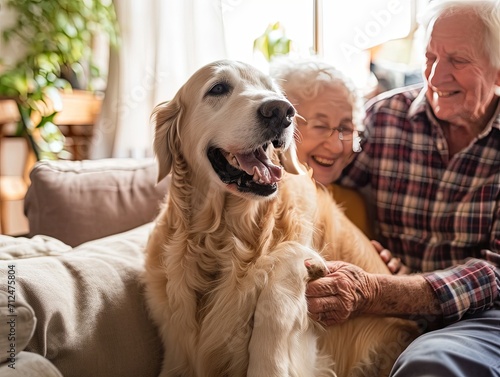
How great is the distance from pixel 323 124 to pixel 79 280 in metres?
0.73

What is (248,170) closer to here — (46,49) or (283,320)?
(283,320)

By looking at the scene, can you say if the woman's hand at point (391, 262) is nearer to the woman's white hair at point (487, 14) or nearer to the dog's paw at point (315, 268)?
the dog's paw at point (315, 268)

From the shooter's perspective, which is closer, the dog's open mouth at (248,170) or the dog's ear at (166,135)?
the dog's open mouth at (248,170)

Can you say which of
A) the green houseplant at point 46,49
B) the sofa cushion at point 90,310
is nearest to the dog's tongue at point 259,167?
the sofa cushion at point 90,310

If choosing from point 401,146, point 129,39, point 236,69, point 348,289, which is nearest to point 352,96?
point 401,146

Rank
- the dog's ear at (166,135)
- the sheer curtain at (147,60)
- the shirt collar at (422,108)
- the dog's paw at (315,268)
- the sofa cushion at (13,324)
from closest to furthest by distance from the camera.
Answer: the sofa cushion at (13,324) < the dog's paw at (315,268) < the dog's ear at (166,135) < the shirt collar at (422,108) < the sheer curtain at (147,60)

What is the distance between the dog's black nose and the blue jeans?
550 millimetres

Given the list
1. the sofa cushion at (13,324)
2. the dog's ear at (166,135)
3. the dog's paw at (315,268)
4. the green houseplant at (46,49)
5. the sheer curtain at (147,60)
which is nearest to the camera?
the sofa cushion at (13,324)

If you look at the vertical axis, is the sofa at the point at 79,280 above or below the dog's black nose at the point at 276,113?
below

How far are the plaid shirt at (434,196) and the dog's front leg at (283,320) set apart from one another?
0.36 metres

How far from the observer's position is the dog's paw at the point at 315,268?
117cm

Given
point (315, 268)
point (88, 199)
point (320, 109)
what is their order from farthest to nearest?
point (88, 199)
point (320, 109)
point (315, 268)

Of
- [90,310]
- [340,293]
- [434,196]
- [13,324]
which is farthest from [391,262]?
[13,324]

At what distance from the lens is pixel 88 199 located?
164cm
